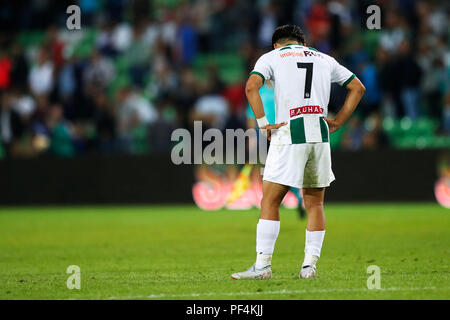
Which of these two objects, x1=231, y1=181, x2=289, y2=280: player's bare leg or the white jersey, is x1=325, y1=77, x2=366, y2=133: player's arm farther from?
x1=231, y1=181, x2=289, y2=280: player's bare leg

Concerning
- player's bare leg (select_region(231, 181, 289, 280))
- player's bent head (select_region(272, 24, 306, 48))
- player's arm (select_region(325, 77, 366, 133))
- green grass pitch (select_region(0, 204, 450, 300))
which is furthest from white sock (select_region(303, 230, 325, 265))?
player's bent head (select_region(272, 24, 306, 48))

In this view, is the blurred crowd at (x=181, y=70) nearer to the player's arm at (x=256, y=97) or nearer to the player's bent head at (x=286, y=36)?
the player's bent head at (x=286, y=36)

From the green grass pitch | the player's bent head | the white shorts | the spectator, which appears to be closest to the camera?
the green grass pitch

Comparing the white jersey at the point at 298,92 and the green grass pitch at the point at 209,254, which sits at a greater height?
the white jersey at the point at 298,92

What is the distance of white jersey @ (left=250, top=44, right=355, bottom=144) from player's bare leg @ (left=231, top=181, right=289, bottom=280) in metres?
0.46

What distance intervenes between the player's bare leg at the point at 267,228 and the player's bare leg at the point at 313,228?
1.01 ft

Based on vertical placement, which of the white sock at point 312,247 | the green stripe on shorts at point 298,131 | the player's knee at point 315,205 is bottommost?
the white sock at point 312,247

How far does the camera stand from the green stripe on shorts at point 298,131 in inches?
315

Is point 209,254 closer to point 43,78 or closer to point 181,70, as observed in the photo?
point 181,70

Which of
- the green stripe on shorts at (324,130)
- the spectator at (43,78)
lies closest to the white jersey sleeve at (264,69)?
the green stripe on shorts at (324,130)

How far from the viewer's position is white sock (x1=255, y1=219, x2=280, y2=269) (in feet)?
26.4

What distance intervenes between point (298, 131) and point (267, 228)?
0.96 meters
